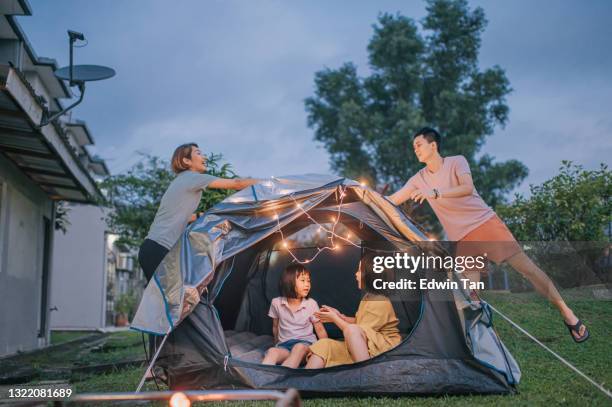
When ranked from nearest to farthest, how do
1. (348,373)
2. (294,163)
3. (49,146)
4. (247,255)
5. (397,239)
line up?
(348,373)
(397,239)
(247,255)
(49,146)
(294,163)

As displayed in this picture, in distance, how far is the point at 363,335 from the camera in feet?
13.7

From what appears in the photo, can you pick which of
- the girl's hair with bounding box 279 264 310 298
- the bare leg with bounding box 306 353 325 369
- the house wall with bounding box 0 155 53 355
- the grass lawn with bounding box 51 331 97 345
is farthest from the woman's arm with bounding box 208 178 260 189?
the grass lawn with bounding box 51 331 97 345

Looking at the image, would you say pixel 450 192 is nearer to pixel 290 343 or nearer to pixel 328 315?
pixel 328 315

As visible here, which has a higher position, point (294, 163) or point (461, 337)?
point (294, 163)

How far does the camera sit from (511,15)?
15.9 metres

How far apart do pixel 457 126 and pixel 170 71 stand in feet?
27.8

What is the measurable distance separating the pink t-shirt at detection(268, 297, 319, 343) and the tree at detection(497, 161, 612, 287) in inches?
168

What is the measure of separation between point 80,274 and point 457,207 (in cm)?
1371

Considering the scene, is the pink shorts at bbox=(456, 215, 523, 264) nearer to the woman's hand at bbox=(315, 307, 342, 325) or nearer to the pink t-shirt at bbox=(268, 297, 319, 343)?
the woman's hand at bbox=(315, 307, 342, 325)

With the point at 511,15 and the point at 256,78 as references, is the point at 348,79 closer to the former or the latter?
the point at 256,78

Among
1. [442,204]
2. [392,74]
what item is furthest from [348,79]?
[442,204]

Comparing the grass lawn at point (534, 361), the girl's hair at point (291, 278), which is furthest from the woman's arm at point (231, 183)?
the grass lawn at point (534, 361)

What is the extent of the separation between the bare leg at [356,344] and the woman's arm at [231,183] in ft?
3.97

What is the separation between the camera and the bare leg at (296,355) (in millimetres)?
4129
